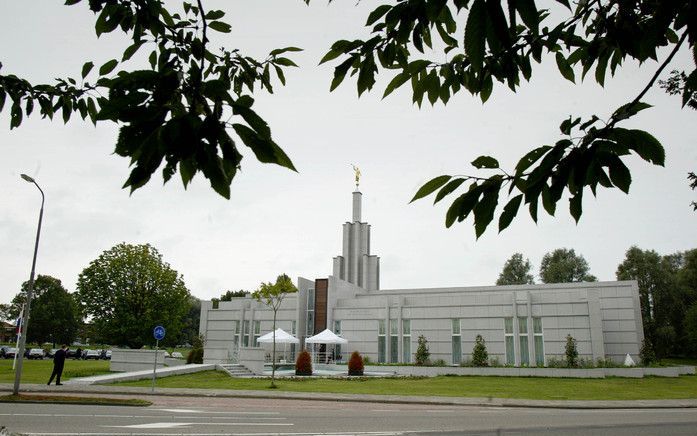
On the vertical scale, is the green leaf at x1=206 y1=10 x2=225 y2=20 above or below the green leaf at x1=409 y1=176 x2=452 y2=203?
above

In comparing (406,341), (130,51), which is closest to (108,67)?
(130,51)

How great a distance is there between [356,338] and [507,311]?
14.6 m

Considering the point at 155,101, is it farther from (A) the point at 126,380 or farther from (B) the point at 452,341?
(B) the point at 452,341

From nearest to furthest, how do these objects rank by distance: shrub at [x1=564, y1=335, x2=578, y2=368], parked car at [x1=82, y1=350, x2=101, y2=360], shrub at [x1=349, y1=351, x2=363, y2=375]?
shrub at [x1=349, y1=351, x2=363, y2=375]
shrub at [x1=564, y1=335, x2=578, y2=368]
parked car at [x1=82, y1=350, x2=101, y2=360]

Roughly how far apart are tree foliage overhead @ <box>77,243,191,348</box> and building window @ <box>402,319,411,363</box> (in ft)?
66.7

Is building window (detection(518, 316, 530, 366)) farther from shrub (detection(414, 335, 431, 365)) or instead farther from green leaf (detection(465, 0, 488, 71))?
green leaf (detection(465, 0, 488, 71))

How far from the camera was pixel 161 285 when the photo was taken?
45219mm

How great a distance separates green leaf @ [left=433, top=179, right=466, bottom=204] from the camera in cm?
218

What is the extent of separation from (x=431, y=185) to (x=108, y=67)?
1.93 meters

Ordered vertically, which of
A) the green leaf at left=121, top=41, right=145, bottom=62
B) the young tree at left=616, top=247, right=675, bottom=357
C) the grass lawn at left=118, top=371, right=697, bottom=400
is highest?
the young tree at left=616, top=247, right=675, bottom=357

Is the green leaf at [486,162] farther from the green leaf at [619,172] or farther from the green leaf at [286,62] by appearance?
the green leaf at [286,62]

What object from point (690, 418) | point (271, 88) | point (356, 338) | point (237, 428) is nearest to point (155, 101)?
point (271, 88)

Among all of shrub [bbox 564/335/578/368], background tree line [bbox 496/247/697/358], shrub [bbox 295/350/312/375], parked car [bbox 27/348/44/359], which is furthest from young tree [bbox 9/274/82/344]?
background tree line [bbox 496/247/697/358]

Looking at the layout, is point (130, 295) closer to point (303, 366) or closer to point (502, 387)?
point (303, 366)
